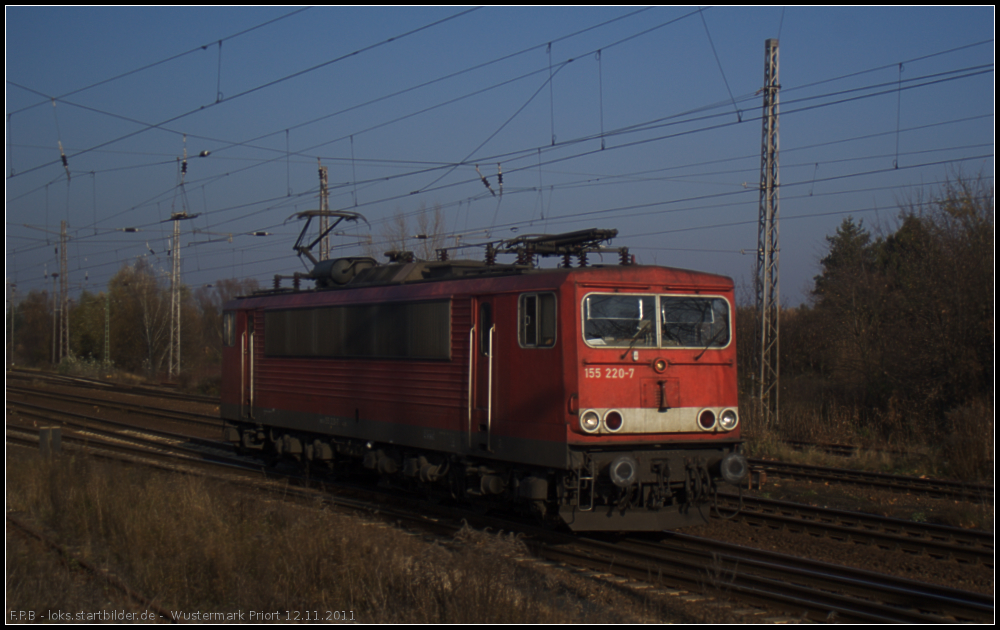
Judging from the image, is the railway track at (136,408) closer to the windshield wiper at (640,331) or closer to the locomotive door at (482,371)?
the locomotive door at (482,371)

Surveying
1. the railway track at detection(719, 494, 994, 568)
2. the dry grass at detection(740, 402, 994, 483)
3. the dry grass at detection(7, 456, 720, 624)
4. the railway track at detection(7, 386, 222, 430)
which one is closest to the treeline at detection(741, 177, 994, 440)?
the dry grass at detection(740, 402, 994, 483)

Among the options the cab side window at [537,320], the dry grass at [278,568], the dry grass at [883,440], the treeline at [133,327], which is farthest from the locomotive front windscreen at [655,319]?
the treeline at [133,327]

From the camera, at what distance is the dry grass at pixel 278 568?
20.0 feet

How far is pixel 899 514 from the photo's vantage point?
10820 millimetres

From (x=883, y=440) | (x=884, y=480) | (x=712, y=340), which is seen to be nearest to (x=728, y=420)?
(x=712, y=340)

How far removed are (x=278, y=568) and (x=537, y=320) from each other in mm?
3881

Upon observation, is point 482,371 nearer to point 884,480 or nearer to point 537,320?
point 537,320

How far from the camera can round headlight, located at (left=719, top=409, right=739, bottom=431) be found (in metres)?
9.23

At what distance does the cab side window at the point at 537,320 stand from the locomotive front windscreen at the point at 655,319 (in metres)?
0.41

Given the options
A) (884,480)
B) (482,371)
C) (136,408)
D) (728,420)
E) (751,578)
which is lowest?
(884,480)

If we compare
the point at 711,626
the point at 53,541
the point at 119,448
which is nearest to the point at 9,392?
the point at 119,448

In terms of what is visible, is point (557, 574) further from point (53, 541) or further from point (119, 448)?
point (119, 448)

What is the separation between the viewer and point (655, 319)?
9.13m

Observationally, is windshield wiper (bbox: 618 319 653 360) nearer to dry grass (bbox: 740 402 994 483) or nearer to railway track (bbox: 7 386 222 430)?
dry grass (bbox: 740 402 994 483)
